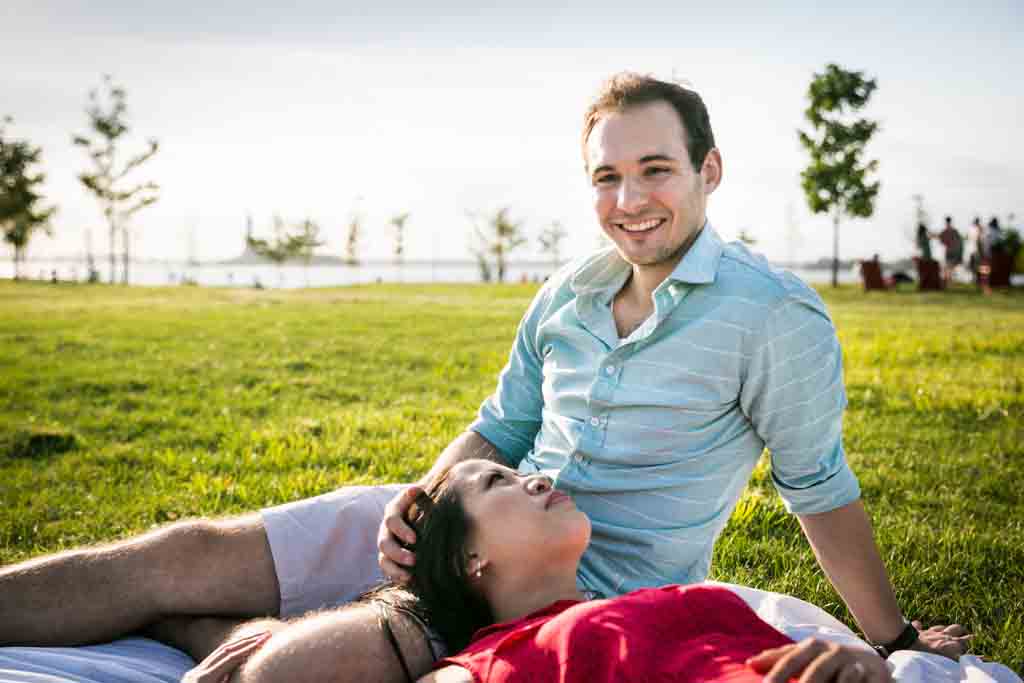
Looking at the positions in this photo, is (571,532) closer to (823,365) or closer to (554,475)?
(554,475)

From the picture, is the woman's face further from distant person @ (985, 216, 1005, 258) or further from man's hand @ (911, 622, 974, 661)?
distant person @ (985, 216, 1005, 258)

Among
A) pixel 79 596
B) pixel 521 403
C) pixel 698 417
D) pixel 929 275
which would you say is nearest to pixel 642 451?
pixel 698 417

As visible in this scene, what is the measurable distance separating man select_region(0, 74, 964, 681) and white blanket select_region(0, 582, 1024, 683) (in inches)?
3.3

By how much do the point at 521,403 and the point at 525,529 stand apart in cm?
91

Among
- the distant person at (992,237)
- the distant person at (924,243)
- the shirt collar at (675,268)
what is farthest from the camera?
the distant person at (924,243)

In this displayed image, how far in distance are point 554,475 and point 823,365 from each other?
939mm

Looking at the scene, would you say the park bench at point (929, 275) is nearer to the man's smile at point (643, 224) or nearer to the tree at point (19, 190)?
the man's smile at point (643, 224)

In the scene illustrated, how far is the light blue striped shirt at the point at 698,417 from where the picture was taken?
244cm

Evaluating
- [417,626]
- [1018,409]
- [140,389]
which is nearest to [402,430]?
[140,389]

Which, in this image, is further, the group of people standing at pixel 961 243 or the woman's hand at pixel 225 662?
the group of people standing at pixel 961 243

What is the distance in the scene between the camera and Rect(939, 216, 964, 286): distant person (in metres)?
28.6

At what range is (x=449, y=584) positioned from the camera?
2.36 metres

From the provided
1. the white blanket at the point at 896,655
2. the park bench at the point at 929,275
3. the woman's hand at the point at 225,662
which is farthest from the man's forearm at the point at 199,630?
the park bench at the point at 929,275

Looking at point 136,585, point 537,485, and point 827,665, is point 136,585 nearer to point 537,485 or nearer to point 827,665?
point 537,485
